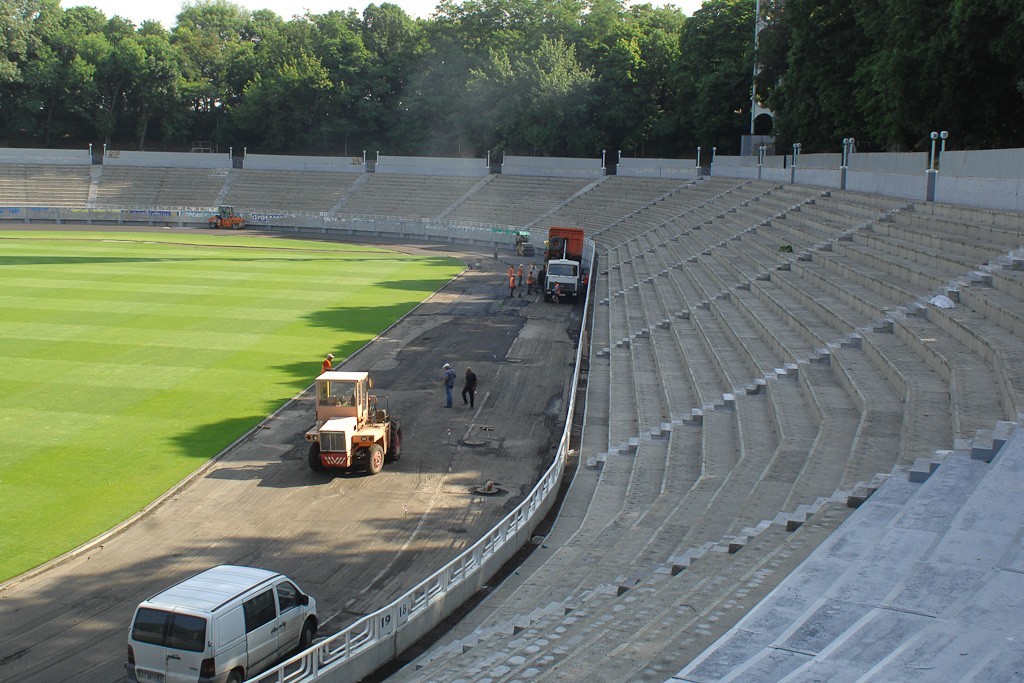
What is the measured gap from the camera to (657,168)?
8188 centimetres

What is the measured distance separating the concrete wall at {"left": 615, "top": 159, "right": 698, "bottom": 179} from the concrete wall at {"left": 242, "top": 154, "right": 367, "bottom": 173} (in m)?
24.3

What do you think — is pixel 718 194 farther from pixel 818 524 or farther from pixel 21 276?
pixel 818 524

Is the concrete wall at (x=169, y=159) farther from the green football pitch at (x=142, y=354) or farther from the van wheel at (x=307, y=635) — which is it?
the van wheel at (x=307, y=635)

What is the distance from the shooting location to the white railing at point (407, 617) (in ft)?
38.7

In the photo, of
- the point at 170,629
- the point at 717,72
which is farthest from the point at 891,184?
the point at 717,72

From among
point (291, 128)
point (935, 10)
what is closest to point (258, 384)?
point (935, 10)

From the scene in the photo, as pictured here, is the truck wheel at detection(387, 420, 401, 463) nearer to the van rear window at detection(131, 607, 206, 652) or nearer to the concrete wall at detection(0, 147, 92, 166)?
the van rear window at detection(131, 607, 206, 652)

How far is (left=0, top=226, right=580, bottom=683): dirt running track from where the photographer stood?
14.8 m

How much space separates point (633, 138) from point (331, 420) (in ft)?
253

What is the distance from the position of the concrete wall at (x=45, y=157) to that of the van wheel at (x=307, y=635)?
89.3 m

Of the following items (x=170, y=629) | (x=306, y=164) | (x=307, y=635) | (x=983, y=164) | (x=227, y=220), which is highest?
(x=306, y=164)

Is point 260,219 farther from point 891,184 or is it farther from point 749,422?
point 749,422

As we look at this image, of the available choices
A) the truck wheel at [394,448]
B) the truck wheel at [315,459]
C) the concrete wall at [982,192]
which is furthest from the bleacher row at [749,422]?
the truck wheel at [315,459]

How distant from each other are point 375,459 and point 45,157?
3274 inches
